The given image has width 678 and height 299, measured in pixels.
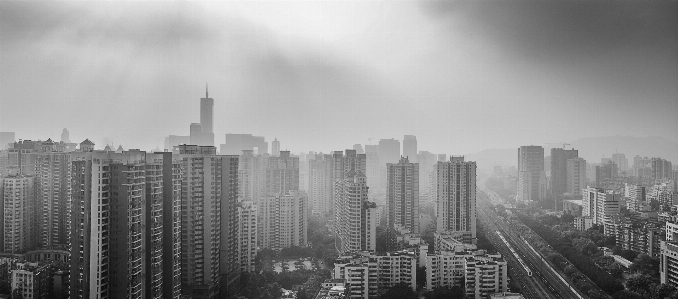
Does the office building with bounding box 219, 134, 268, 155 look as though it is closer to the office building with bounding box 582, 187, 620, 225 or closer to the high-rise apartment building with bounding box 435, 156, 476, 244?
the high-rise apartment building with bounding box 435, 156, 476, 244

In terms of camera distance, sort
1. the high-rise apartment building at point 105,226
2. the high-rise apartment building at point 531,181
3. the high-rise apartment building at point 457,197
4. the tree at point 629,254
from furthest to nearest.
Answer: the high-rise apartment building at point 531,181, the high-rise apartment building at point 457,197, the tree at point 629,254, the high-rise apartment building at point 105,226

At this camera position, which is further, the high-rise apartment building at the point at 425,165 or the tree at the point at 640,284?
the high-rise apartment building at the point at 425,165

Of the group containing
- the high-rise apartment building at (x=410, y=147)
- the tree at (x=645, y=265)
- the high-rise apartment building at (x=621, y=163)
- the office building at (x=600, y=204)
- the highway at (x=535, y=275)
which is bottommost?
the highway at (x=535, y=275)

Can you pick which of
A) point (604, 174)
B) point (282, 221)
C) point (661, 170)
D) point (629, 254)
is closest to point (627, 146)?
point (629, 254)

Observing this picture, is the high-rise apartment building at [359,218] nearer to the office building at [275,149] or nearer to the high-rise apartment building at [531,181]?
the office building at [275,149]

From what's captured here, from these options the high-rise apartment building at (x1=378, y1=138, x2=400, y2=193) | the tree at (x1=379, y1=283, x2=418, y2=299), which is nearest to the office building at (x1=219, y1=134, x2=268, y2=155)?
the high-rise apartment building at (x1=378, y1=138, x2=400, y2=193)

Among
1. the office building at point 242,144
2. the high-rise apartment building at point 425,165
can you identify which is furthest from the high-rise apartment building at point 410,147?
the office building at point 242,144
